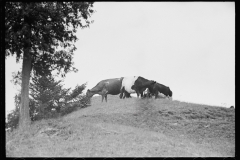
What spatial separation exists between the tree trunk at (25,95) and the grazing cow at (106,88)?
15.9 ft

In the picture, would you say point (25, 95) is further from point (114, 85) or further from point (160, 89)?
point (160, 89)

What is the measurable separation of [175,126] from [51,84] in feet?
30.9

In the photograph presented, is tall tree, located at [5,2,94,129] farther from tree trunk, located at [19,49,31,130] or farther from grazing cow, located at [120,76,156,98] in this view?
grazing cow, located at [120,76,156,98]

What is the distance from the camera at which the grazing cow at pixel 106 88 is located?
57.7 ft

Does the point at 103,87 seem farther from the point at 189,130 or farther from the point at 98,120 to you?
the point at 189,130

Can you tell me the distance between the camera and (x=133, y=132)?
508 inches

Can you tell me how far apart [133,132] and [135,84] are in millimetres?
5760

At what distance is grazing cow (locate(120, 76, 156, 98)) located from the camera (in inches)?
696

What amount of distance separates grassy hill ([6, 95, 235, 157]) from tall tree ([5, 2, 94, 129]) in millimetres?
2274

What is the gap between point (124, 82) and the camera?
18.1 metres

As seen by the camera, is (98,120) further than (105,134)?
Yes

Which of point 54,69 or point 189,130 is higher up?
point 54,69

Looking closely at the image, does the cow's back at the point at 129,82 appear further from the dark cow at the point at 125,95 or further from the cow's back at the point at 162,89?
the cow's back at the point at 162,89

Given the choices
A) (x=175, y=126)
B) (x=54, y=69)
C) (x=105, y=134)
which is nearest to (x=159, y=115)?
(x=175, y=126)
